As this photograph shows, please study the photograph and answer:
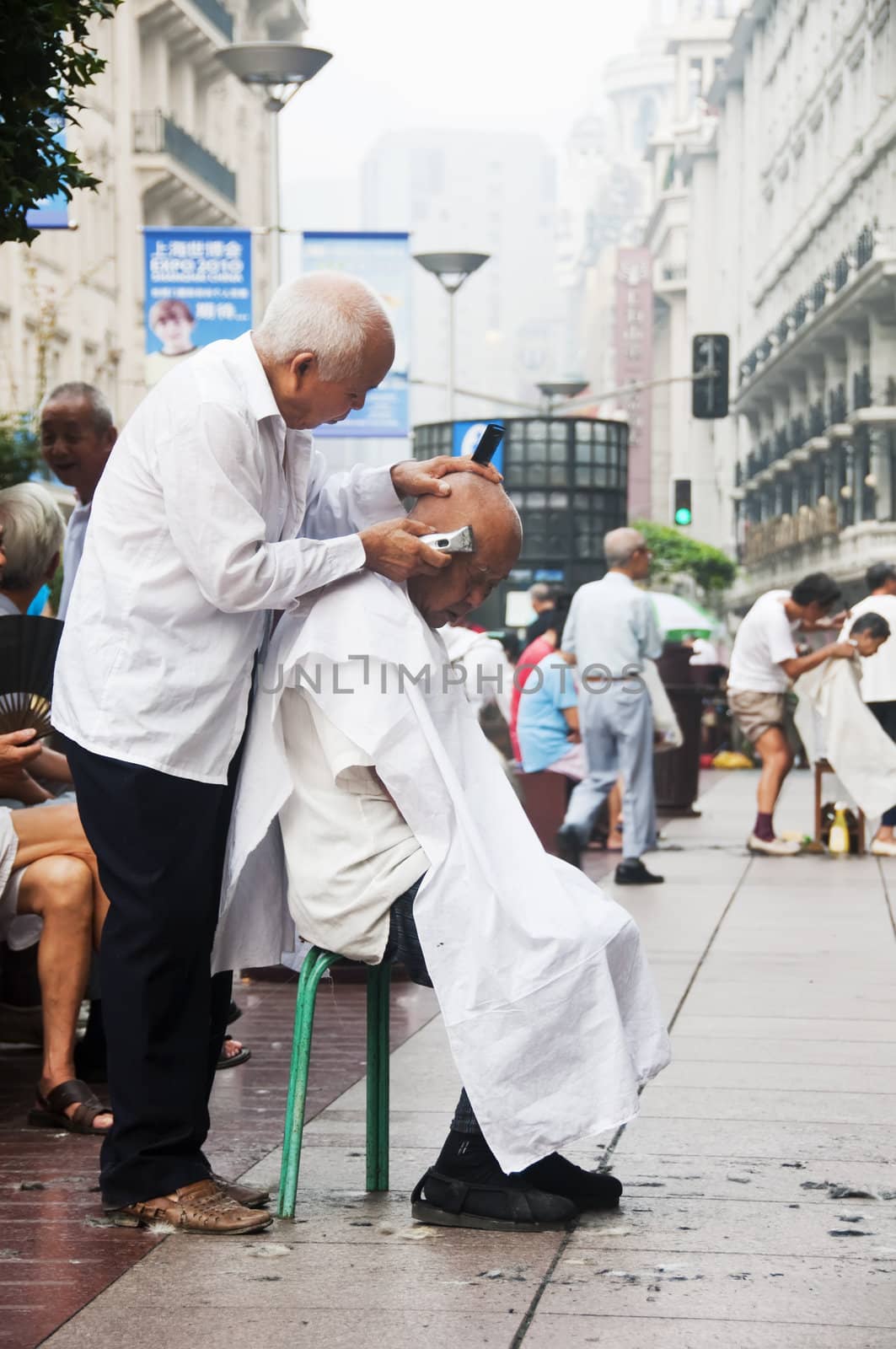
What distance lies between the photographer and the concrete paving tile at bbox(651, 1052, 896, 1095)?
5.58 m

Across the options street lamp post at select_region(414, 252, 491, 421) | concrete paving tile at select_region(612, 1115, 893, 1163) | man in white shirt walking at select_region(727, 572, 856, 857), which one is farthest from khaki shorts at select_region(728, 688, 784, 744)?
street lamp post at select_region(414, 252, 491, 421)

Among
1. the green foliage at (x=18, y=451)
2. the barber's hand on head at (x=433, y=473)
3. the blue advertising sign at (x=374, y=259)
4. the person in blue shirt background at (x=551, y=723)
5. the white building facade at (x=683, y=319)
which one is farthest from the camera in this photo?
the white building facade at (x=683, y=319)

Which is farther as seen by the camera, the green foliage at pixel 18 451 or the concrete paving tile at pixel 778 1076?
the green foliage at pixel 18 451

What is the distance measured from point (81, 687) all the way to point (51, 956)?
133 centimetres

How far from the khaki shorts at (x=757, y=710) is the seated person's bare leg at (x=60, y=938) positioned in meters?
8.37

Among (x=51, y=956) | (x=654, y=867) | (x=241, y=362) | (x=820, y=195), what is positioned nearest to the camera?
(x=241, y=362)

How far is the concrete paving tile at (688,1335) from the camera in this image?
329 centimetres

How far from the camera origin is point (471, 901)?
3873 mm

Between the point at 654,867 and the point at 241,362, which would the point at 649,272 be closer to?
the point at 654,867

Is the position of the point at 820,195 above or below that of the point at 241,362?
above

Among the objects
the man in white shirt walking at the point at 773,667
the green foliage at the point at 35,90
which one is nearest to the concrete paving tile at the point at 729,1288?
the green foliage at the point at 35,90

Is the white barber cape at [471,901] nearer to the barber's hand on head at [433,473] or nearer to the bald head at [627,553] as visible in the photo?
the barber's hand on head at [433,473]

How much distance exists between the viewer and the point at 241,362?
405 cm

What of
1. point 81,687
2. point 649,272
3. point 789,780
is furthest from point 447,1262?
point 649,272
